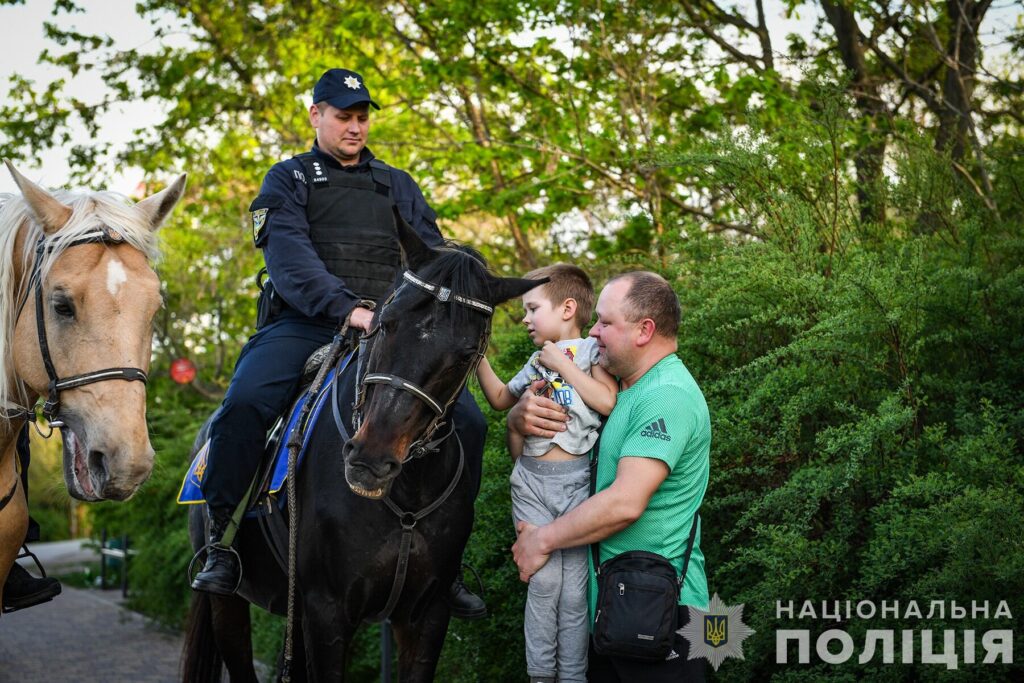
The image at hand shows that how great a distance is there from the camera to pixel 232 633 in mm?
5207

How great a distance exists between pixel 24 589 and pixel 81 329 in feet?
5.20

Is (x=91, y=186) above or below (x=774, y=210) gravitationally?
above

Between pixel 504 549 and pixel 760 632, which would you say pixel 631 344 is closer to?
pixel 760 632

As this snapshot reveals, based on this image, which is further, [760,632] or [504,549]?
[504,549]

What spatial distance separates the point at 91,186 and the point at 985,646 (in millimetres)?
13905

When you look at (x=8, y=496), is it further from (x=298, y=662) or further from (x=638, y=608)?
(x=638, y=608)

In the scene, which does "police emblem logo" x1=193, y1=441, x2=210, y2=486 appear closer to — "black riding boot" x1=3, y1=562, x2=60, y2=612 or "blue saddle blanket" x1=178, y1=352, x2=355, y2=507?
"blue saddle blanket" x1=178, y1=352, x2=355, y2=507

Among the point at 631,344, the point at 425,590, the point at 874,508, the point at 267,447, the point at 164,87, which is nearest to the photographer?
the point at 631,344

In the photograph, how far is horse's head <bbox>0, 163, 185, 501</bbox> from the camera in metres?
3.13

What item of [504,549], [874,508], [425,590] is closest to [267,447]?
[425,590]

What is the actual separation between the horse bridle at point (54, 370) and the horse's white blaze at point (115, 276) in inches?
4.2

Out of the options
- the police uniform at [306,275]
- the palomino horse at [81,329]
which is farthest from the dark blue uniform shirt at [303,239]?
the palomino horse at [81,329]

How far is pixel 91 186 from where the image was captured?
47.4 ft

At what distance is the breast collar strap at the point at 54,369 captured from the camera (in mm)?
3166
